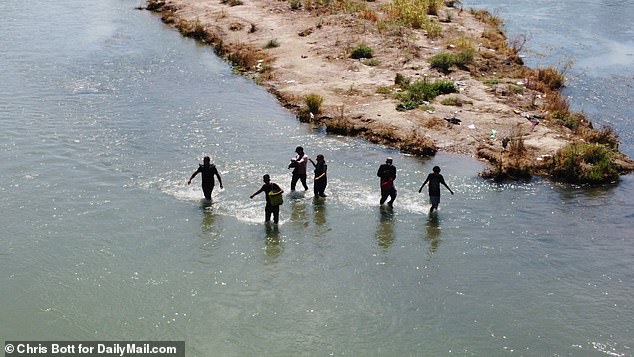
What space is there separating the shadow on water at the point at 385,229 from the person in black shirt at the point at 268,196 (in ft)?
8.62

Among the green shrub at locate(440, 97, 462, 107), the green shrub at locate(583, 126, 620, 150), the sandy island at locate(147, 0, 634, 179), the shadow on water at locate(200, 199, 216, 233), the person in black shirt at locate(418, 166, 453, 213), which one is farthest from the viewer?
the green shrub at locate(440, 97, 462, 107)

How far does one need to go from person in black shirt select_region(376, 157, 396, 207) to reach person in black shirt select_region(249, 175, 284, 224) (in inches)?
117

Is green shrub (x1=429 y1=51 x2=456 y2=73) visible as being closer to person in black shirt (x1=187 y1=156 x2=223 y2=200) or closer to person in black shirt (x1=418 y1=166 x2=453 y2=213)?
person in black shirt (x1=418 y1=166 x2=453 y2=213)

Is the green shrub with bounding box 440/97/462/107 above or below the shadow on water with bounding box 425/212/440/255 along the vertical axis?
above

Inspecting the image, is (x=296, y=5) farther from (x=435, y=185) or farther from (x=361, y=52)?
(x=435, y=185)


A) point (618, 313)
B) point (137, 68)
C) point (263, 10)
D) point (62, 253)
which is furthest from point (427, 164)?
point (263, 10)

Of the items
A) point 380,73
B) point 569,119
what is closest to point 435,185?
point 569,119

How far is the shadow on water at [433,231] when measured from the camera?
1677cm

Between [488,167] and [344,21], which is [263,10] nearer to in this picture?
[344,21]

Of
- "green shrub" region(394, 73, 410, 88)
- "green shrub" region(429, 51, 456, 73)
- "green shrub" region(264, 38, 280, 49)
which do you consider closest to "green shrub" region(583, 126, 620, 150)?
"green shrub" region(394, 73, 410, 88)

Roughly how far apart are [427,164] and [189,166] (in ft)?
24.8

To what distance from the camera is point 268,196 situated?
56.3 ft

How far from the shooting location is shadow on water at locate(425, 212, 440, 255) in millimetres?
16766

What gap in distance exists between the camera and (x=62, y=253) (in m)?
16.0
